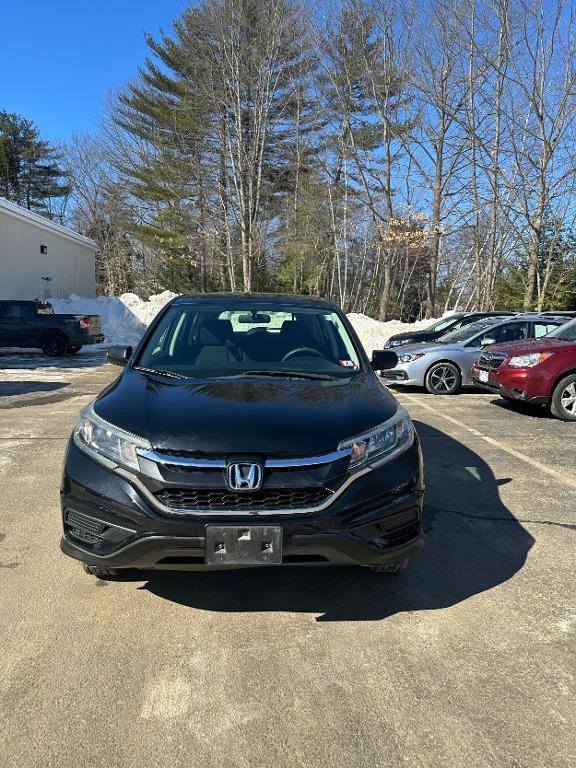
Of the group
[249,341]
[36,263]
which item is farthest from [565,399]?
[36,263]

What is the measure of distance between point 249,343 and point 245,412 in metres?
1.32

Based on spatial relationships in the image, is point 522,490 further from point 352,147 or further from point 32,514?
point 352,147

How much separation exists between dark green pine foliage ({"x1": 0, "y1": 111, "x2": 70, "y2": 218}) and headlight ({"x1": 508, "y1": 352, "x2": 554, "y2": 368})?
42355 mm

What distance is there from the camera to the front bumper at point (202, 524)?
2.53 m

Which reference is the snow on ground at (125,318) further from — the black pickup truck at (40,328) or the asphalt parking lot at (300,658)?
the asphalt parking lot at (300,658)

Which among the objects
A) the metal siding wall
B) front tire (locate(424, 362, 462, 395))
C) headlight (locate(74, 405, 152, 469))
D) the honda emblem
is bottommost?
front tire (locate(424, 362, 462, 395))

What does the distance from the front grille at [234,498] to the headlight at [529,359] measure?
6.51 meters

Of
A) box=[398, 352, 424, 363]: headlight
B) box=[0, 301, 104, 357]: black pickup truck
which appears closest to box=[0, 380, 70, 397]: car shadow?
box=[0, 301, 104, 357]: black pickup truck

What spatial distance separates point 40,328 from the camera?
16.6 m

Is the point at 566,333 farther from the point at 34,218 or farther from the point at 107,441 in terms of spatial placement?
the point at 34,218

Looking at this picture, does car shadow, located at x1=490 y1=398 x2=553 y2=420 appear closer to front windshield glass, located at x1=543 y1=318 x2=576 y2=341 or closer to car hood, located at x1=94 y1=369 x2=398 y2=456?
front windshield glass, located at x1=543 y1=318 x2=576 y2=341

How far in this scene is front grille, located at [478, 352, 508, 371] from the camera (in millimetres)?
8750

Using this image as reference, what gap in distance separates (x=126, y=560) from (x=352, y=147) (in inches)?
1068

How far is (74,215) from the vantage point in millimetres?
43562
